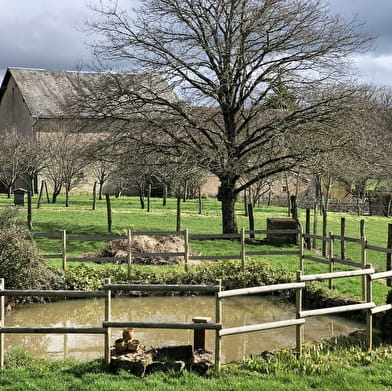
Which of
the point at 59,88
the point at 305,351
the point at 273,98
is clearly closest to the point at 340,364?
the point at 305,351

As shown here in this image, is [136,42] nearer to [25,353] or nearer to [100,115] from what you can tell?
[100,115]

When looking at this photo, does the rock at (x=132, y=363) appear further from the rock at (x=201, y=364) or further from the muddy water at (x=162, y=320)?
the muddy water at (x=162, y=320)

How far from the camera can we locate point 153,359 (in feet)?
25.8

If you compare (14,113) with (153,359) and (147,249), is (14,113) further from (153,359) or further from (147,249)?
(153,359)

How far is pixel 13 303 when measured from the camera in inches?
536

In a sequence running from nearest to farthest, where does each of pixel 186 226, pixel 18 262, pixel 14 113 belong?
pixel 18 262, pixel 186 226, pixel 14 113

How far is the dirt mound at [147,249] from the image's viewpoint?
690 inches

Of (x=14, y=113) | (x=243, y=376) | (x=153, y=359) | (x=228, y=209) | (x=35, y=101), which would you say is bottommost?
(x=243, y=376)

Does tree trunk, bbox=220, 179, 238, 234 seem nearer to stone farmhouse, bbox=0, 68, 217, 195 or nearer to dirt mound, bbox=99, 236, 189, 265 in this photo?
dirt mound, bbox=99, 236, 189, 265

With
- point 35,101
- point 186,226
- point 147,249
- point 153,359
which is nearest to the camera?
point 153,359

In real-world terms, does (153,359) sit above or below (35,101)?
below

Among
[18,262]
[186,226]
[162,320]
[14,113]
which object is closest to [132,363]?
[162,320]

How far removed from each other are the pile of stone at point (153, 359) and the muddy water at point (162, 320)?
167cm

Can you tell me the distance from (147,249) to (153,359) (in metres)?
10.2
